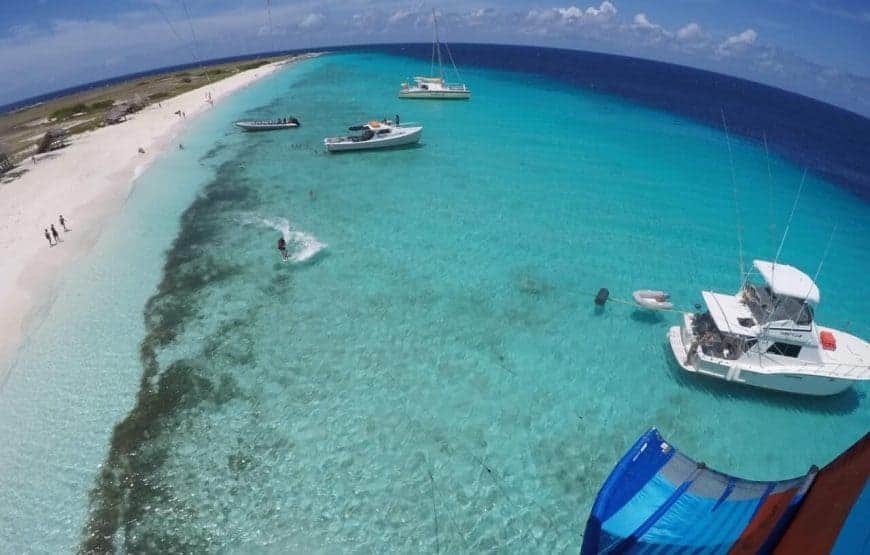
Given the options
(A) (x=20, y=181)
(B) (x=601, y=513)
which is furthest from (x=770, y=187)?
(A) (x=20, y=181)

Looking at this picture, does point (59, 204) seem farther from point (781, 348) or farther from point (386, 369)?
point (781, 348)

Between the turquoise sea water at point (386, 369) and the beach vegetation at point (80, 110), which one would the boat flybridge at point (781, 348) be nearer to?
the turquoise sea water at point (386, 369)

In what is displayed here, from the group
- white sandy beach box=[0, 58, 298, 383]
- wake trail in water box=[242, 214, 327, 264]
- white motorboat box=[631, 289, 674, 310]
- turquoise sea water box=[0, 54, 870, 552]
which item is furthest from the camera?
wake trail in water box=[242, 214, 327, 264]

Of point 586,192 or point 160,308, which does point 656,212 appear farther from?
point 160,308

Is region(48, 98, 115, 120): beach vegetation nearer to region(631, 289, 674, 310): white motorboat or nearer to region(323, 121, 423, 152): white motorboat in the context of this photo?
region(323, 121, 423, 152): white motorboat

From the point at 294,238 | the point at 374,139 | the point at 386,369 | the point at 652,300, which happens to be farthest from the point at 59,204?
the point at 652,300

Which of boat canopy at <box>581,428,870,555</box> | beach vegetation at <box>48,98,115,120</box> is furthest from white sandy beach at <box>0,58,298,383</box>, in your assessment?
boat canopy at <box>581,428,870,555</box>
